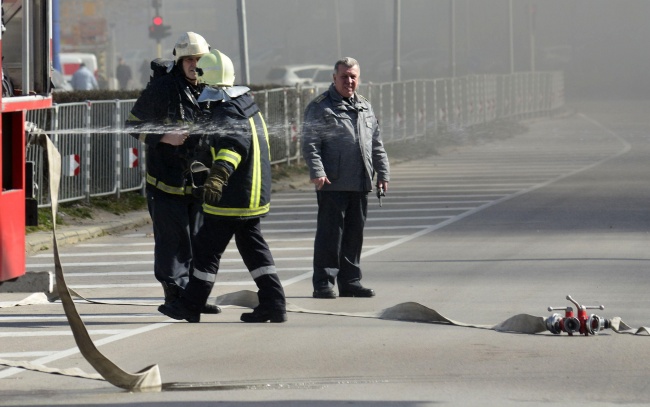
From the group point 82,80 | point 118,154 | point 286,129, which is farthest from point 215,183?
point 82,80

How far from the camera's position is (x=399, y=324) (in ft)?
33.4

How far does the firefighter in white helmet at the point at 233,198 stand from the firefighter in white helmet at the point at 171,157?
32cm

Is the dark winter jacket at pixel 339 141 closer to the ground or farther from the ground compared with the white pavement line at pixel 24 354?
farther from the ground

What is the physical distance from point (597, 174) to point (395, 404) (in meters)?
19.1

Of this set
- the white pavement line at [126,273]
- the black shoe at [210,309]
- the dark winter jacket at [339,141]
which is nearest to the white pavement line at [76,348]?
the black shoe at [210,309]

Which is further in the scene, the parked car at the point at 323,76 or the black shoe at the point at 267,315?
the parked car at the point at 323,76

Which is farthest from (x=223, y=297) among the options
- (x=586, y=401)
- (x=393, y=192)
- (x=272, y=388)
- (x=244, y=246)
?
(x=393, y=192)

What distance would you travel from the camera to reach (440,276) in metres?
12.9

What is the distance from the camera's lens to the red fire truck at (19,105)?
25.5ft

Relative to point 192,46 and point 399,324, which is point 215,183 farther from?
point 399,324

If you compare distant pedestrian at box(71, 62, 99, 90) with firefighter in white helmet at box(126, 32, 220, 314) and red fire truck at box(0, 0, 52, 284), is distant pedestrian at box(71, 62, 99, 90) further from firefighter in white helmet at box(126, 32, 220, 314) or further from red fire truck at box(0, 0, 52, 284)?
red fire truck at box(0, 0, 52, 284)

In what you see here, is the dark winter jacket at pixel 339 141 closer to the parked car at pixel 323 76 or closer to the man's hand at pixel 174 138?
the man's hand at pixel 174 138

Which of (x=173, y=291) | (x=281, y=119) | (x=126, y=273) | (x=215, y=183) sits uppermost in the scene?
(x=281, y=119)

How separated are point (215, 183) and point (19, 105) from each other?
2.09m
